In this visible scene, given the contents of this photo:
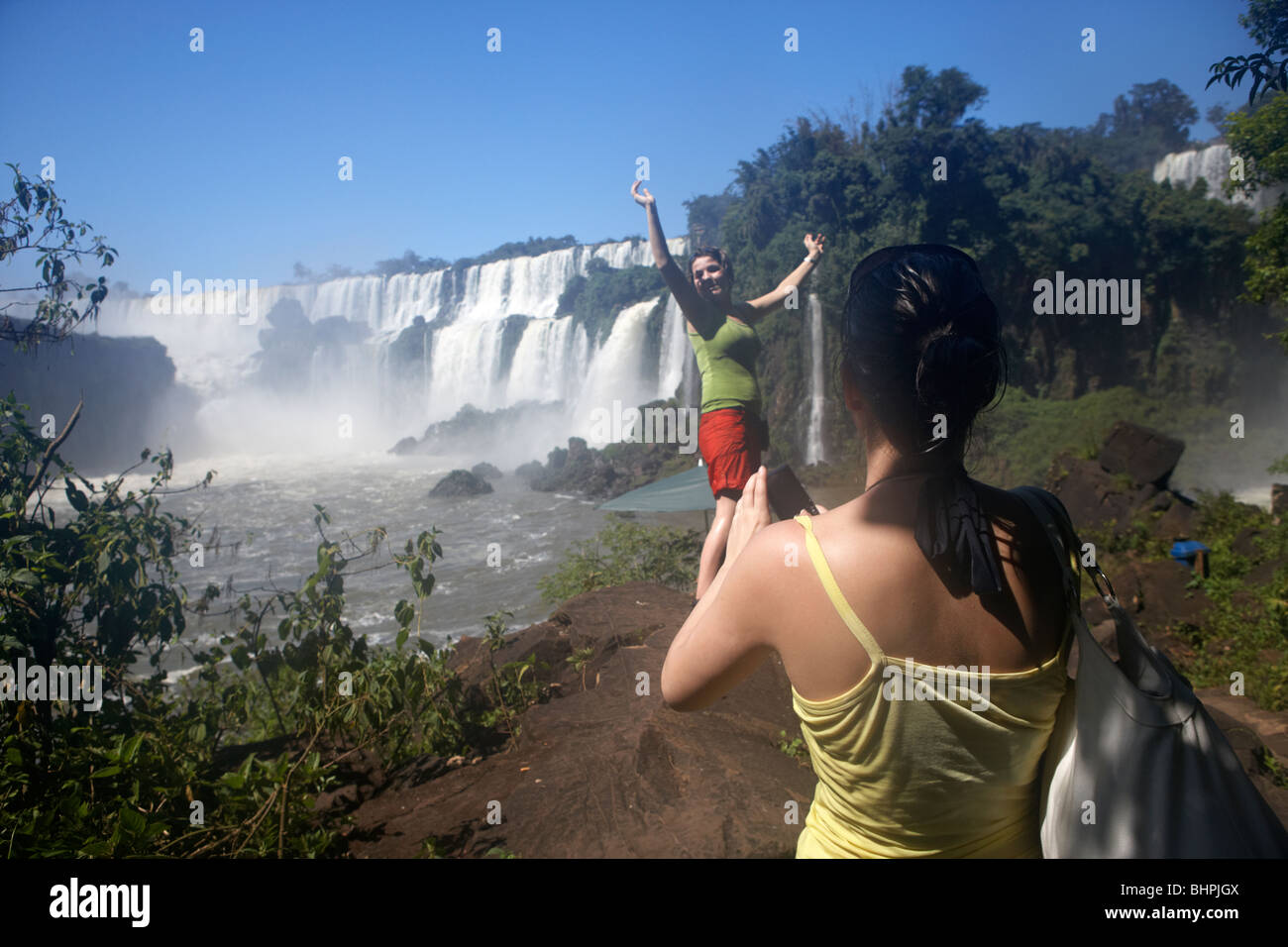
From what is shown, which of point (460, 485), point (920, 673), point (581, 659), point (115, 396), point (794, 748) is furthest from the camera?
point (115, 396)

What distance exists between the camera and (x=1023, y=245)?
2194cm

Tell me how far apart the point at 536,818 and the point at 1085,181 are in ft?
88.9

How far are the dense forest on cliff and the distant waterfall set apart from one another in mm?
231

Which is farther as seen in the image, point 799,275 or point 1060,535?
point 799,275

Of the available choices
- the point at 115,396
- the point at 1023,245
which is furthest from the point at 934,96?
the point at 115,396

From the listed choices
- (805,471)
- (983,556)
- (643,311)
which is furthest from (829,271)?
(983,556)

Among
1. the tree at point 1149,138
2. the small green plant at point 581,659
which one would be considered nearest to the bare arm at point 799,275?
the small green plant at point 581,659

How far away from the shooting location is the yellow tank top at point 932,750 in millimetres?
1036

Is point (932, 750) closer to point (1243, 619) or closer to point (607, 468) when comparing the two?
point (1243, 619)

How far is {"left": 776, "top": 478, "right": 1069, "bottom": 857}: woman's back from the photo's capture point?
103cm
